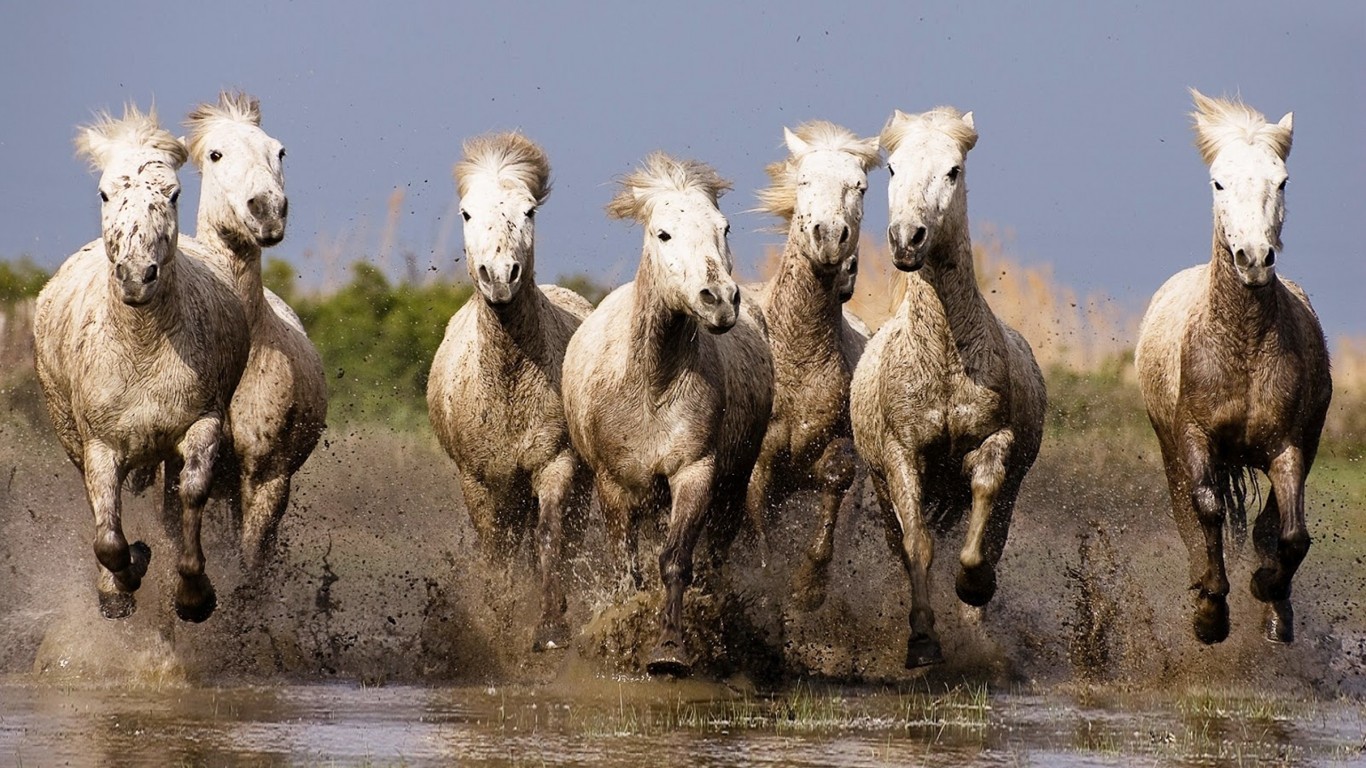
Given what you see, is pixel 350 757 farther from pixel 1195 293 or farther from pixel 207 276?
pixel 1195 293

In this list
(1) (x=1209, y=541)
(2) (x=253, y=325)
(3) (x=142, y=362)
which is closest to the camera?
(3) (x=142, y=362)

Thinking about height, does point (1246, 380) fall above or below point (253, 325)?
below

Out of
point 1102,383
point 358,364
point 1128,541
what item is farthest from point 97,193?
point 1102,383

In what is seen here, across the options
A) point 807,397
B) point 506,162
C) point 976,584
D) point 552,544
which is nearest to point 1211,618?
point 976,584

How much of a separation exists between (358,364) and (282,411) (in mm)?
7608

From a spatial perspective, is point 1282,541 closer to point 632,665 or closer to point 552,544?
point 632,665

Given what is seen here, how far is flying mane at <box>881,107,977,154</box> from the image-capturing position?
10.2 metres

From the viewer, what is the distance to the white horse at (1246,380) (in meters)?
9.68

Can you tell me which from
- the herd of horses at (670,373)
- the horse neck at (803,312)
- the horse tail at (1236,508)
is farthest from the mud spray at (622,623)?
the horse neck at (803,312)

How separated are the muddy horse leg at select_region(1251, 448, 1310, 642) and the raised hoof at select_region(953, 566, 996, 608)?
1182 millimetres

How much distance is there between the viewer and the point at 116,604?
396 inches

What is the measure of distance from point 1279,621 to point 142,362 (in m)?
5.15

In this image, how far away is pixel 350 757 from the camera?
25.2 ft

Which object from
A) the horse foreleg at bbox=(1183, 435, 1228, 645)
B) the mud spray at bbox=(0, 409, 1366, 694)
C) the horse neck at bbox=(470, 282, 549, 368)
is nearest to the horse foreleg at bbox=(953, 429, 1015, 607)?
the mud spray at bbox=(0, 409, 1366, 694)
